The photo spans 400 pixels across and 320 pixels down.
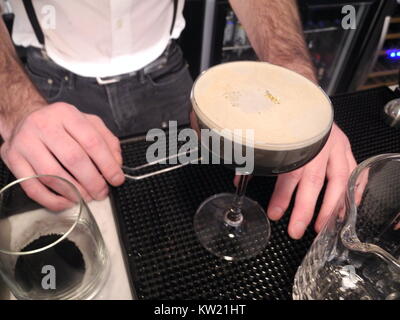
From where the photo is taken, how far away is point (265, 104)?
0.49m

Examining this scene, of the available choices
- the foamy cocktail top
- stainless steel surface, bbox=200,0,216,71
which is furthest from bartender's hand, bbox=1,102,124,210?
stainless steel surface, bbox=200,0,216,71

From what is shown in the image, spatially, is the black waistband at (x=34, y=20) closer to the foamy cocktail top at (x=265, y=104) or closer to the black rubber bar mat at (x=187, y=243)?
the black rubber bar mat at (x=187, y=243)

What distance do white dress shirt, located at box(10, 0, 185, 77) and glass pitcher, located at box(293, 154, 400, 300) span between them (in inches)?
29.8

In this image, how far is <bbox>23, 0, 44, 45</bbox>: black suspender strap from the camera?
2.87 feet

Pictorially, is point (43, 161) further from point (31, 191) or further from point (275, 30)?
point (275, 30)

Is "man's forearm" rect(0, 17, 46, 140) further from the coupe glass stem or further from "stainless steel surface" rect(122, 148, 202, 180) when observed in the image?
the coupe glass stem

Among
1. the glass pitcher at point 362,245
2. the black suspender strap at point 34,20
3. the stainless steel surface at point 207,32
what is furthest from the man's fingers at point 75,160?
the stainless steel surface at point 207,32

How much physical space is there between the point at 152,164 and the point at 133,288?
0.25 meters

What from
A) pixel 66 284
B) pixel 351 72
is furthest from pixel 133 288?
pixel 351 72

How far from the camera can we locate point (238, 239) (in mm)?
591

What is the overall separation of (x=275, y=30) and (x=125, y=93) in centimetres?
49

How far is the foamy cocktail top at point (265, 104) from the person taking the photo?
44 centimetres

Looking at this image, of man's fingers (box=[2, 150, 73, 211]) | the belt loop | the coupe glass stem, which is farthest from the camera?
the belt loop

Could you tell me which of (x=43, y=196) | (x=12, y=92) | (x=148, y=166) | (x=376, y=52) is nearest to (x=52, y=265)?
(x=43, y=196)
